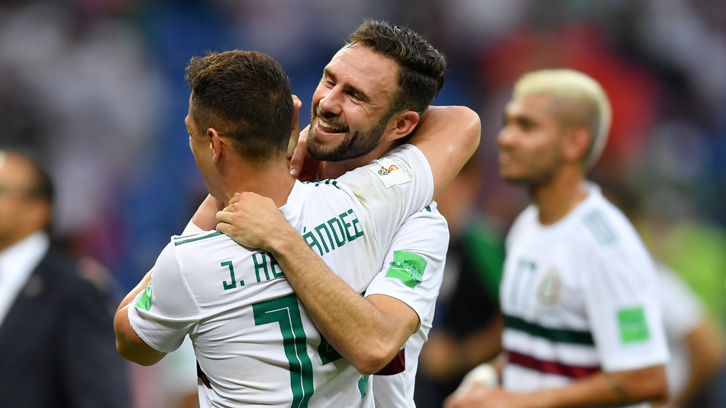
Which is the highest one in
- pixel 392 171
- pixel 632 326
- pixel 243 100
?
pixel 243 100

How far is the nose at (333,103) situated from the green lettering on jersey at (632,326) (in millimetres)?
2153

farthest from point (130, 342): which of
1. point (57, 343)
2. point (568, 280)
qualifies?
point (568, 280)

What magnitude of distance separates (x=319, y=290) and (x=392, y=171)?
0.55 meters

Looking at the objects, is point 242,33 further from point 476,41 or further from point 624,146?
point 624,146

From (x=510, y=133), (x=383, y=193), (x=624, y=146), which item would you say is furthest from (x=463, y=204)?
(x=624, y=146)

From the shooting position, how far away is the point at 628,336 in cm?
437

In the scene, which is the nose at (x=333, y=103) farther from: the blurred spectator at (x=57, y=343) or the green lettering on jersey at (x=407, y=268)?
the blurred spectator at (x=57, y=343)

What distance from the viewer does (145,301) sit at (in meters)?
2.63

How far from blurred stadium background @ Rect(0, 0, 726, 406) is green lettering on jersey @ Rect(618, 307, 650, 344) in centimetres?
426

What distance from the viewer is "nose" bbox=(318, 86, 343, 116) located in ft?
9.62

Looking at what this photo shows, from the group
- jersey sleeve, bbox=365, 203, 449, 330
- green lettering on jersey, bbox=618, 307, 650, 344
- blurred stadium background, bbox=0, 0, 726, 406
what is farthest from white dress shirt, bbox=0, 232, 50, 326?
blurred stadium background, bbox=0, 0, 726, 406

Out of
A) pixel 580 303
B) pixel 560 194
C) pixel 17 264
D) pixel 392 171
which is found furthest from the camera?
pixel 17 264

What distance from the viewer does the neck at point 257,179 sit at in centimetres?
263

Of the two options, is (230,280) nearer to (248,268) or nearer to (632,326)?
(248,268)
